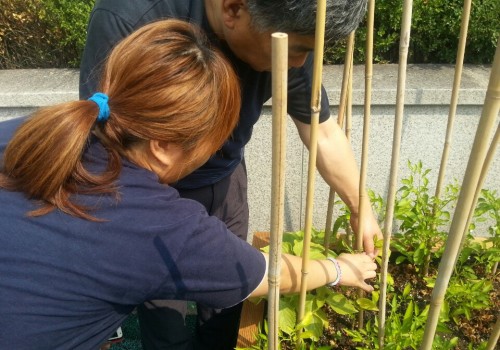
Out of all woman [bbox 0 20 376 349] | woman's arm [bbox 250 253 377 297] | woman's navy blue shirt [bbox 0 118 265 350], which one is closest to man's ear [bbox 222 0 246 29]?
woman [bbox 0 20 376 349]

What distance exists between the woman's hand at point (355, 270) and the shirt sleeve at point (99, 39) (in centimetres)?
73

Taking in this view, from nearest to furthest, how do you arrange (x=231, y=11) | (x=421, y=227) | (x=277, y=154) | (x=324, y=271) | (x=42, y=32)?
(x=277, y=154)
(x=231, y=11)
(x=324, y=271)
(x=421, y=227)
(x=42, y=32)

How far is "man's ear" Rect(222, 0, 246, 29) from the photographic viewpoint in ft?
3.22

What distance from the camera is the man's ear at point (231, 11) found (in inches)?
38.6

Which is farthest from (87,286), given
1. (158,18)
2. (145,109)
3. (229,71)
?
(158,18)

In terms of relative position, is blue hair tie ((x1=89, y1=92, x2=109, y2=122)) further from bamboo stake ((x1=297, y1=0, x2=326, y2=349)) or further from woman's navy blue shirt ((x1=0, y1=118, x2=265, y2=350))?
bamboo stake ((x1=297, y1=0, x2=326, y2=349))

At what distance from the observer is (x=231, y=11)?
101 centimetres

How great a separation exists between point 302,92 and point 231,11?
14.1 inches

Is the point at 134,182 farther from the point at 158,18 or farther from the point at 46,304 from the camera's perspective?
the point at 158,18

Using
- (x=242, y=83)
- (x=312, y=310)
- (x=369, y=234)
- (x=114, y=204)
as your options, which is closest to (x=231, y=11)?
(x=242, y=83)

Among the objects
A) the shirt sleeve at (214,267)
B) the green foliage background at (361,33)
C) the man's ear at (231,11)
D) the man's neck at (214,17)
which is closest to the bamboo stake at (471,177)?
the shirt sleeve at (214,267)

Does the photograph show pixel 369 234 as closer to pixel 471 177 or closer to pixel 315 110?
pixel 315 110

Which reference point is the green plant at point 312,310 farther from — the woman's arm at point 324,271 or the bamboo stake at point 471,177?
the bamboo stake at point 471,177

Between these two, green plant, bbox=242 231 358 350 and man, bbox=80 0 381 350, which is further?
green plant, bbox=242 231 358 350
